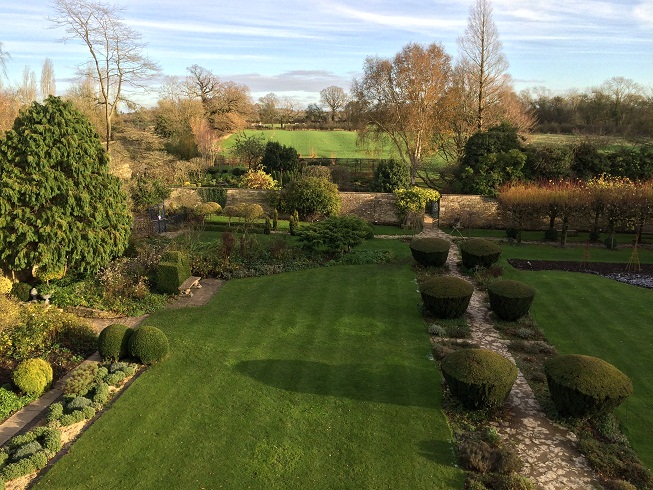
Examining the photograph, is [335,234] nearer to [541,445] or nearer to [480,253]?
[480,253]

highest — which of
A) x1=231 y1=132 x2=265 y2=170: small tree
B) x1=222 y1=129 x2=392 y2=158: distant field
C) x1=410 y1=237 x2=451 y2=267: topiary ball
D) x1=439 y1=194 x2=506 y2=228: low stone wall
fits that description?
x1=222 y1=129 x2=392 y2=158: distant field

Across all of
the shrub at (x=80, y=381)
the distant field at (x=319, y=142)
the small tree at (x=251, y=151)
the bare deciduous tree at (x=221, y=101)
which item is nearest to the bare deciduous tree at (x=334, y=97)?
the distant field at (x=319, y=142)

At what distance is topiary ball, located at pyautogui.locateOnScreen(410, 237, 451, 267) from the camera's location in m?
17.6

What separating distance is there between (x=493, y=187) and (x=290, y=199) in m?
11.8

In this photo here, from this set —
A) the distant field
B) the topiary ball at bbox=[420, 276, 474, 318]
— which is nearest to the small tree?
the distant field

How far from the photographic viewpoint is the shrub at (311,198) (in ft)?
81.9

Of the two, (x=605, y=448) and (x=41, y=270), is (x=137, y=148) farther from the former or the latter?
(x=605, y=448)

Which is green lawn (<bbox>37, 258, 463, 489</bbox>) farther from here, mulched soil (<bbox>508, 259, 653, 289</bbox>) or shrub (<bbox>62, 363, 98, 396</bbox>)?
mulched soil (<bbox>508, 259, 653, 289</bbox>)

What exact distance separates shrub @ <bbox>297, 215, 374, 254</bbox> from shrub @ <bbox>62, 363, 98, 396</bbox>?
34.5ft

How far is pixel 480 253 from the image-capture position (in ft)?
56.2

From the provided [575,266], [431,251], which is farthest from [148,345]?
[575,266]

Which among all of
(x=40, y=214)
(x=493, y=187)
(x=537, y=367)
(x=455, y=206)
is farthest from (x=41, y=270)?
(x=493, y=187)

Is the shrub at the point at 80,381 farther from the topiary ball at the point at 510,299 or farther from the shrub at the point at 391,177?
the shrub at the point at 391,177

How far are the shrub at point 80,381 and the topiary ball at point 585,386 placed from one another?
9.23 m
